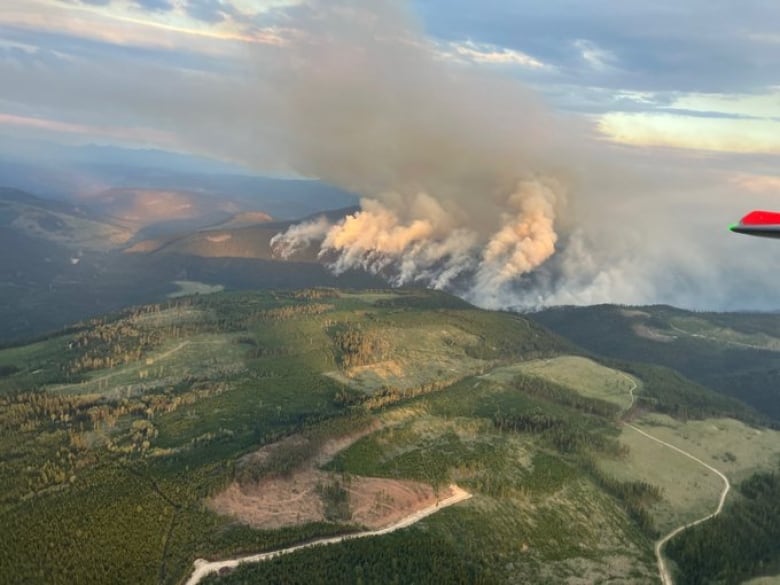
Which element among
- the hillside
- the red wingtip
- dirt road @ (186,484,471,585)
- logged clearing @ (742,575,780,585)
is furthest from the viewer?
logged clearing @ (742,575,780,585)

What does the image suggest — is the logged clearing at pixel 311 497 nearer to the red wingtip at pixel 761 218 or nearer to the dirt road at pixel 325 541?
the dirt road at pixel 325 541

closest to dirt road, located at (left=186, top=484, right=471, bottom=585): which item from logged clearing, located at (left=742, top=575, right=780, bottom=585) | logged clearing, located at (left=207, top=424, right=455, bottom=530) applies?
logged clearing, located at (left=207, top=424, right=455, bottom=530)

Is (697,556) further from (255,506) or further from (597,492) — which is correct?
(255,506)

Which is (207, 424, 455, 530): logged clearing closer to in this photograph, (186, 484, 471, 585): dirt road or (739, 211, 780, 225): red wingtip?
(186, 484, 471, 585): dirt road

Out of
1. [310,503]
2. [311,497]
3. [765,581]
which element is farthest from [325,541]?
[765,581]

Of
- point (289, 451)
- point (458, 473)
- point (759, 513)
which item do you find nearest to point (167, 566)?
point (289, 451)

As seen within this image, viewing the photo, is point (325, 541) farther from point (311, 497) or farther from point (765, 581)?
point (765, 581)
